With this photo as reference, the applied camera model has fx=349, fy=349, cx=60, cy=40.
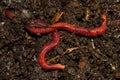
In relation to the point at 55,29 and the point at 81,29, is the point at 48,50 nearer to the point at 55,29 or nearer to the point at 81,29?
the point at 55,29

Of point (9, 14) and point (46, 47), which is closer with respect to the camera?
point (46, 47)

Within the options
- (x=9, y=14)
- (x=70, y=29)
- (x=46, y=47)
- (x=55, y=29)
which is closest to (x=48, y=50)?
(x=46, y=47)

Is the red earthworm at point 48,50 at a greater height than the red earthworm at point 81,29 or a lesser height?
lesser

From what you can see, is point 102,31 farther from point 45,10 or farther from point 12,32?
point 12,32

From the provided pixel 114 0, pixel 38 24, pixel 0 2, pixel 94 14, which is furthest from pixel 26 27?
pixel 114 0

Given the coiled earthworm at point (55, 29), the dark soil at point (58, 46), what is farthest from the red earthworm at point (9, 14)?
the coiled earthworm at point (55, 29)

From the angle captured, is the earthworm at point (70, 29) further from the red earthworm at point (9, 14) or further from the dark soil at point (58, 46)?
the red earthworm at point (9, 14)

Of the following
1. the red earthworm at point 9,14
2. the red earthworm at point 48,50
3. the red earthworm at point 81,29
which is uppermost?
the red earthworm at point 9,14

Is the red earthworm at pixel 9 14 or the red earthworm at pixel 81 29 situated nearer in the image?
the red earthworm at pixel 81 29
